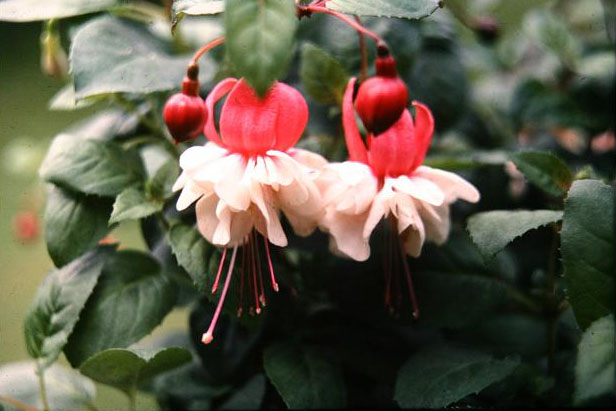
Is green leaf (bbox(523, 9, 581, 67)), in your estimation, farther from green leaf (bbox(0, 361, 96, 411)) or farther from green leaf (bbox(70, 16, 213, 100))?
green leaf (bbox(0, 361, 96, 411))

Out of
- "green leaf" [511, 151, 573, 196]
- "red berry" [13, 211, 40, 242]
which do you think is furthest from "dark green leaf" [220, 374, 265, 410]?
"red berry" [13, 211, 40, 242]

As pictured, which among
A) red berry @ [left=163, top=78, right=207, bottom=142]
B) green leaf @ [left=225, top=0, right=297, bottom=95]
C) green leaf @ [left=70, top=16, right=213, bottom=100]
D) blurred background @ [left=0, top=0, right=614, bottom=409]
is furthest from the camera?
blurred background @ [left=0, top=0, right=614, bottom=409]

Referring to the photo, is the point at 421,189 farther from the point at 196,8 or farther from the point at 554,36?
the point at 554,36

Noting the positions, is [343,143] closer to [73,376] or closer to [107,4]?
[107,4]

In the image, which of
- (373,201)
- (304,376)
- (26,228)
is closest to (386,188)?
(373,201)

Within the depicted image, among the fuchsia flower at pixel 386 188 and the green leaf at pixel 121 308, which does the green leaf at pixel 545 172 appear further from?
the green leaf at pixel 121 308

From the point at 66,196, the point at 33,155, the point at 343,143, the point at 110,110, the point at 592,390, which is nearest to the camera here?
the point at 592,390

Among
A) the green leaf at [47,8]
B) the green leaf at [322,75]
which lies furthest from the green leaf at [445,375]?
the green leaf at [47,8]

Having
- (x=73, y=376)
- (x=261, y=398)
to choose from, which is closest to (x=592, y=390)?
(x=261, y=398)
